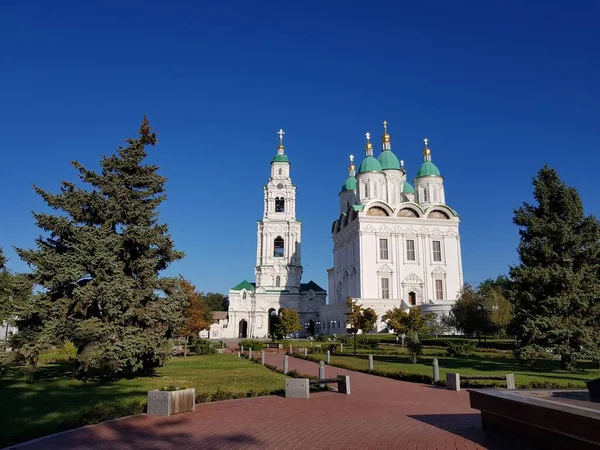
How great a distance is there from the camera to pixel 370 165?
62.0 m

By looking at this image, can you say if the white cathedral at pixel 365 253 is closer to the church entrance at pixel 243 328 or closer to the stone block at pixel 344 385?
the church entrance at pixel 243 328

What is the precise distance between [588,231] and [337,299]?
46.0 metres

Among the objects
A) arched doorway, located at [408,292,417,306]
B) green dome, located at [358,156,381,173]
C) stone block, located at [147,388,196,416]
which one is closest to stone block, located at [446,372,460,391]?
stone block, located at [147,388,196,416]

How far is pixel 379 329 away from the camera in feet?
167

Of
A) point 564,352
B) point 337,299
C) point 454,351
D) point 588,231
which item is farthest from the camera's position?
point 337,299

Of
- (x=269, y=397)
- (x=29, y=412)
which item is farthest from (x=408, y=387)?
(x=29, y=412)

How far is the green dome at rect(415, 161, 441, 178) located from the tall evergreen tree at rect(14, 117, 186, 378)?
51410mm

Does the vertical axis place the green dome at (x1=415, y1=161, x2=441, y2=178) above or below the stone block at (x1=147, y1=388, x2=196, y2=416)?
above

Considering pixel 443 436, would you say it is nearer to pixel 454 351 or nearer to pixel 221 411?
pixel 221 411

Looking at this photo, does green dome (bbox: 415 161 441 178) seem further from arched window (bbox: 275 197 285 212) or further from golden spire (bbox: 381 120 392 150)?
arched window (bbox: 275 197 285 212)

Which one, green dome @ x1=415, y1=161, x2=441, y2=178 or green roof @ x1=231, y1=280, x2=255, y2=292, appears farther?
green roof @ x1=231, y1=280, x2=255, y2=292

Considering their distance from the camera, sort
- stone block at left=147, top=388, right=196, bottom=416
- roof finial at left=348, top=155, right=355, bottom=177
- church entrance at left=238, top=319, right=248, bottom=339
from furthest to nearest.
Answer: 1. roof finial at left=348, top=155, right=355, bottom=177
2. church entrance at left=238, top=319, right=248, bottom=339
3. stone block at left=147, top=388, right=196, bottom=416

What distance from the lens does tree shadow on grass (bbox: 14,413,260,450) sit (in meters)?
7.64

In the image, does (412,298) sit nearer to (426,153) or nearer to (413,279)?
(413,279)
